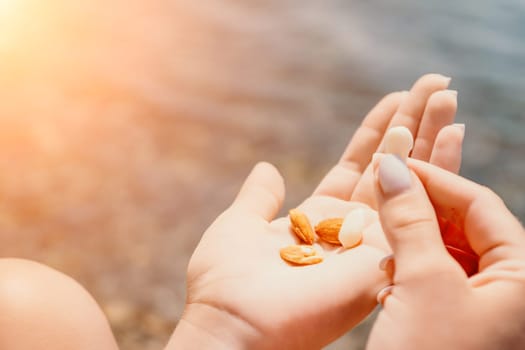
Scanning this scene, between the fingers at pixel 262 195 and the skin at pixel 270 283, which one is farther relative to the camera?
the fingers at pixel 262 195

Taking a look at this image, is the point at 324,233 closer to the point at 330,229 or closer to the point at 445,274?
the point at 330,229

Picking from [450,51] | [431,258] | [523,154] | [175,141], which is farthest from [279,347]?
[450,51]

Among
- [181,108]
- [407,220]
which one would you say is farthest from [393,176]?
[181,108]

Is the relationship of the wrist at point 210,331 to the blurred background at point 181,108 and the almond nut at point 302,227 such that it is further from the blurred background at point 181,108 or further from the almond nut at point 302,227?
the blurred background at point 181,108

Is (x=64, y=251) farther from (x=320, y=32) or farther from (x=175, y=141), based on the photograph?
(x=320, y=32)

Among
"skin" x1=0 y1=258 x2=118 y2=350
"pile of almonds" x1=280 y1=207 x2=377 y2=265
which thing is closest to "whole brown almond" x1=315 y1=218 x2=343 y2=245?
"pile of almonds" x1=280 y1=207 x2=377 y2=265

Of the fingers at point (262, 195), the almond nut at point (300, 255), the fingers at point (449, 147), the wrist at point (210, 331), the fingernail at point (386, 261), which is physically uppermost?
the fingers at point (449, 147)

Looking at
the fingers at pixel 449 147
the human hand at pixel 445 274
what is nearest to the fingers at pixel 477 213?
the human hand at pixel 445 274

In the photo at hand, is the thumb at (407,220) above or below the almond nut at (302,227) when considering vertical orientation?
above
